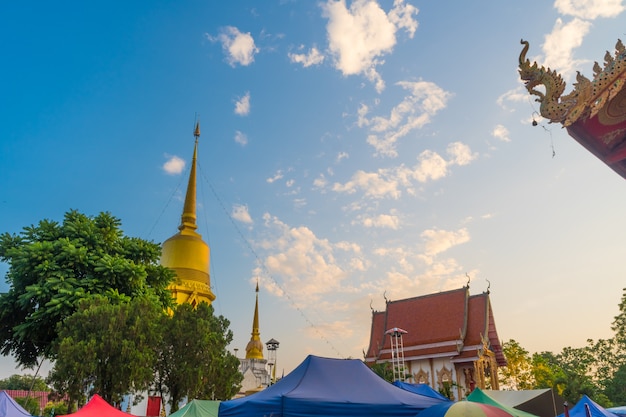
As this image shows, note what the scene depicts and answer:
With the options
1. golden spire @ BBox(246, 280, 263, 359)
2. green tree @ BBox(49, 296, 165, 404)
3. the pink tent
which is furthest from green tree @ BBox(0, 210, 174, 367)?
golden spire @ BBox(246, 280, 263, 359)

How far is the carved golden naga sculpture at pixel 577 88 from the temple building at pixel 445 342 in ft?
81.1

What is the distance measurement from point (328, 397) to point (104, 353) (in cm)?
979

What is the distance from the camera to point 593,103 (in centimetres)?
564

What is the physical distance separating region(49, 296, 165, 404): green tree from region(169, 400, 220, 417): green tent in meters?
3.13

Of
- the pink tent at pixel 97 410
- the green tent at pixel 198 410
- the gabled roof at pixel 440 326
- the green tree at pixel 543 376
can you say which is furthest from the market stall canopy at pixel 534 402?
the green tree at pixel 543 376

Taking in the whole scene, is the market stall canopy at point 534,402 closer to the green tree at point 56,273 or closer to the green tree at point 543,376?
the green tree at point 56,273

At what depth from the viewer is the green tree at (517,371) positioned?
131 feet

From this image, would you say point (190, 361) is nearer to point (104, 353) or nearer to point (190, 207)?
point (104, 353)

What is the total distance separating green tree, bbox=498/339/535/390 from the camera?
131ft

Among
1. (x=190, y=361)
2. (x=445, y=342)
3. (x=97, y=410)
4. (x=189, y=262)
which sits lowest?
(x=97, y=410)

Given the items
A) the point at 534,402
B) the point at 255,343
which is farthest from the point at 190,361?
the point at 255,343

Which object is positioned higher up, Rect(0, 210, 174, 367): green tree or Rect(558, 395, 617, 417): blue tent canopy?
Rect(0, 210, 174, 367): green tree

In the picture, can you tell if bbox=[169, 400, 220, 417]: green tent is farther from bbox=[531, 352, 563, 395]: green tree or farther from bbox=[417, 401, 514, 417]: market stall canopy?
bbox=[531, 352, 563, 395]: green tree

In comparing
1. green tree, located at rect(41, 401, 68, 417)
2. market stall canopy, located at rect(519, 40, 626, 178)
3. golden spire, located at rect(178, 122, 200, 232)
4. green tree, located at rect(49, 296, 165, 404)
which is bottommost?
green tree, located at rect(41, 401, 68, 417)
